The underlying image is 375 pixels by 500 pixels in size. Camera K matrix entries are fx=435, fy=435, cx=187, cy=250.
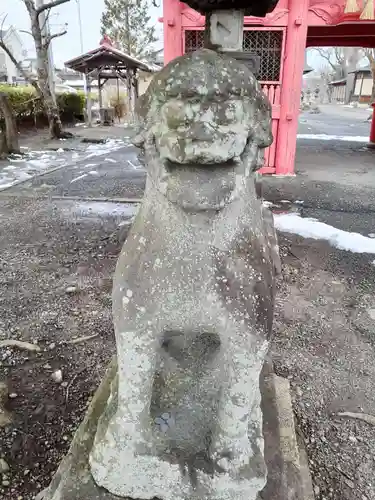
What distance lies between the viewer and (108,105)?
2009 cm

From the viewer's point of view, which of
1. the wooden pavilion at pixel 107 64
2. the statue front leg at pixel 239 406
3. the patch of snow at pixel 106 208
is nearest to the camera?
the statue front leg at pixel 239 406

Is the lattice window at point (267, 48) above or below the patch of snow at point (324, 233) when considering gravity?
above

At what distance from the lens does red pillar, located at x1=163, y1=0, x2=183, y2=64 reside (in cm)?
621

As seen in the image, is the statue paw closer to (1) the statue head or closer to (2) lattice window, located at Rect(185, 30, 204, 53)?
(1) the statue head

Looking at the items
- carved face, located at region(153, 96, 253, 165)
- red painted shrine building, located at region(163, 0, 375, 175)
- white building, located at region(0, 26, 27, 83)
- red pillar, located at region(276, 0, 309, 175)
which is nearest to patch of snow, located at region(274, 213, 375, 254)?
red pillar, located at region(276, 0, 309, 175)

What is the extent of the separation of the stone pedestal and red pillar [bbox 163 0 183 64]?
5848 mm

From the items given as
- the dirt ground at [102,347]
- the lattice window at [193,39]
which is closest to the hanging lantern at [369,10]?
the lattice window at [193,39]

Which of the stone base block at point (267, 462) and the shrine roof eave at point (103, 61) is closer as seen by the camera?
the stone base block at point (267, 462)

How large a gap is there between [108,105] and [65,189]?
14.9 metres

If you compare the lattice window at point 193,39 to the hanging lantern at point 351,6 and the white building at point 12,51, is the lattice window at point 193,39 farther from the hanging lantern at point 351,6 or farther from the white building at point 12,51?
the white building at point 12,51

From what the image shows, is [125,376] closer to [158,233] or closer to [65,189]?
[158,233]

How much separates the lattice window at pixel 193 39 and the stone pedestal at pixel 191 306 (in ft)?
19.7

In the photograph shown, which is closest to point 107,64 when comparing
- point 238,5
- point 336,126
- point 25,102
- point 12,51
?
point 25,102

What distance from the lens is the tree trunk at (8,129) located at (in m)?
8.91
